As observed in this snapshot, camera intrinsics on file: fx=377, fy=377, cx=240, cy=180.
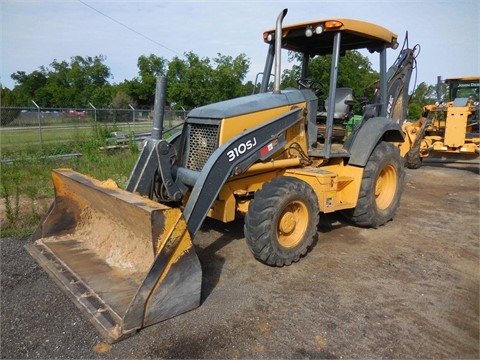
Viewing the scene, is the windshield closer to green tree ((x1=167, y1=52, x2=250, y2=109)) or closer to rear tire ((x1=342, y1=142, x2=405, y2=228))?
rear tire ((x1=342, y1=142, x2=405, y2=228))

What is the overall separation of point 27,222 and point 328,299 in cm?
424

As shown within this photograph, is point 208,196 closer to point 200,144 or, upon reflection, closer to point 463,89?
point 200,144

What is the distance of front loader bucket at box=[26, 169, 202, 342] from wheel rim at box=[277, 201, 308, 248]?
1.27 metres

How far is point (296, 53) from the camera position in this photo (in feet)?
19.9

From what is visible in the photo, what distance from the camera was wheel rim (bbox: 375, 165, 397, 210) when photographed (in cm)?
573

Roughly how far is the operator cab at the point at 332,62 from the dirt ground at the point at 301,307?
1.40 m

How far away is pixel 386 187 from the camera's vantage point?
5832mm

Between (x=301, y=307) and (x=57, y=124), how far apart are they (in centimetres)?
1390

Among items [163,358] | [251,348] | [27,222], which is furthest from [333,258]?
[27,222]

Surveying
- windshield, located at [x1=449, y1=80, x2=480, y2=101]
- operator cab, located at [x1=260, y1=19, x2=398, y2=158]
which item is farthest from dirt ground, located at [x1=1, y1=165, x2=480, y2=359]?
windshield, located at [x1=449, y1=80, x2=480, y2=101]

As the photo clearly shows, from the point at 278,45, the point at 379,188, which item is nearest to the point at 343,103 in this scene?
the point at 379,188

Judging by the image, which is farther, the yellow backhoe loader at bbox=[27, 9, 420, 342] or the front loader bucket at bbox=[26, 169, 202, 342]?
the yellow backhoe loader at bbox=[27, 9, 420, 342]

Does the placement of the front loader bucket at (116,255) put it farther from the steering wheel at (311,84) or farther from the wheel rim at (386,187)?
the wheel rim at (386,187)

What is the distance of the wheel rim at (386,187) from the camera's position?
5.73m
